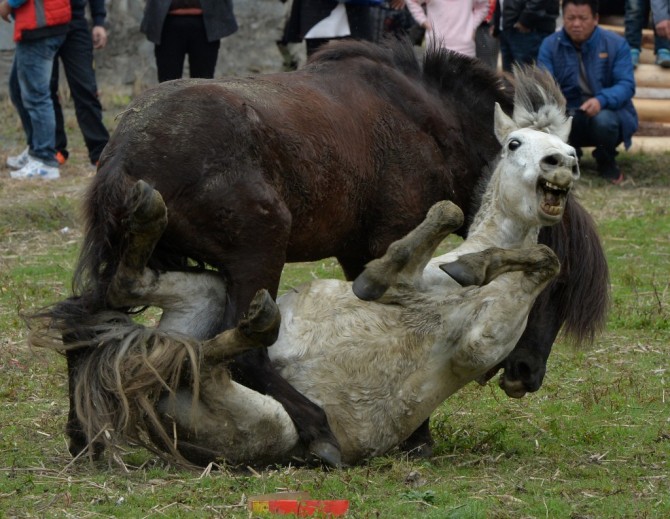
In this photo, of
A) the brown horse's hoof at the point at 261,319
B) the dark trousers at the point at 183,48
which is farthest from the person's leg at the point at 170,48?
the brown horse's hoof at the point at 261,319

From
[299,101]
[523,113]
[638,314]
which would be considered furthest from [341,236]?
[638,314]

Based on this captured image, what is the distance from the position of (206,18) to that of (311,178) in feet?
17.6

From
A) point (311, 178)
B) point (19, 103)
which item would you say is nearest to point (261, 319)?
point (311, 178)

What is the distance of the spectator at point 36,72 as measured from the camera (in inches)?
425

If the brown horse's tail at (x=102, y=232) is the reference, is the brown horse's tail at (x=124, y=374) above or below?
below

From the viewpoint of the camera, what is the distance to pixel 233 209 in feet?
14.6

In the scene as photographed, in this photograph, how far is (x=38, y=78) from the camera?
437 inches

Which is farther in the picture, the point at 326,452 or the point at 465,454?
the point at 465,454

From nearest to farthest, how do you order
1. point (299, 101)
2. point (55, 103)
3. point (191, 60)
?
1. point (299, 101)
2. point (191, 60)
3. point (55, 103)

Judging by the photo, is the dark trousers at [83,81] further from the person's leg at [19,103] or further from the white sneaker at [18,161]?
the white sneaker at [18,161]

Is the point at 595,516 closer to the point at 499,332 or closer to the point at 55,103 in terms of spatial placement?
the point at 499,332

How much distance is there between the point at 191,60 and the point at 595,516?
6.69m

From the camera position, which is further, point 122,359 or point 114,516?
point 122,359

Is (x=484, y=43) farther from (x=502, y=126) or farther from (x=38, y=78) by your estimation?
(x=502, y=126)
